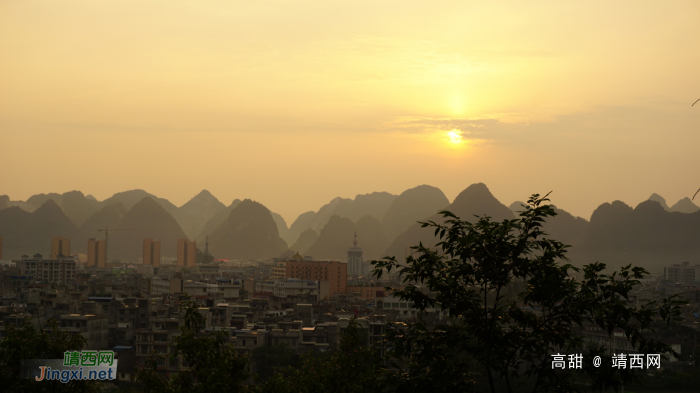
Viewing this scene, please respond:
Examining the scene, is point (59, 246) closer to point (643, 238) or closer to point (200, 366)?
point (643, 238)

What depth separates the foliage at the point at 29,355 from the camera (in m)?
11.3

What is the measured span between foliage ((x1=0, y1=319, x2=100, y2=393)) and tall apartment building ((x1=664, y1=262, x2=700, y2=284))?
138 meters

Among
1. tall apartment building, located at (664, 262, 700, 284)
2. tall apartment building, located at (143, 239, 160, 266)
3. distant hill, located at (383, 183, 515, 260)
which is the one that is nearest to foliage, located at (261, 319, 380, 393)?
tall apartment building, located at (664, 262, 700, 284)

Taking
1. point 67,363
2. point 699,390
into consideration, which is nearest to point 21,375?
point 67,363

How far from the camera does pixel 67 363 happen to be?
38.4 feet

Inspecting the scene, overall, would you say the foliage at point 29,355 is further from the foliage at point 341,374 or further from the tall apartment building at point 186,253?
the tall apartment building at point 186,253

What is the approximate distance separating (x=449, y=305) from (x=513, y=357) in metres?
0.86

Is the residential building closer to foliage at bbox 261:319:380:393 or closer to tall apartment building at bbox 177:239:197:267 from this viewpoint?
foliage at bbox 261:319:380:393

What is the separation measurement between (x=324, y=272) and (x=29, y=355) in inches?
3534

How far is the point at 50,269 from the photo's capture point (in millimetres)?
93625

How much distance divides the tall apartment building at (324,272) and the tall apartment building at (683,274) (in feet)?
240

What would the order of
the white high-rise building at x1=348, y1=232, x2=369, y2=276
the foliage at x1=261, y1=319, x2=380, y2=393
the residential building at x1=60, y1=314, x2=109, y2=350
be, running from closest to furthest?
the foliage at x1=261, y1=319, x2=380, y2=393, the residential building at x1=60, y1=314, x2=109, y2=350, the white high-rise building at x1=348, y1=232, x2=369, y2=276

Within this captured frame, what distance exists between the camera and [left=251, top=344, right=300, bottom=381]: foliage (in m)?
32.2

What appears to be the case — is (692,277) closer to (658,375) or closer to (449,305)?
(658,375)
